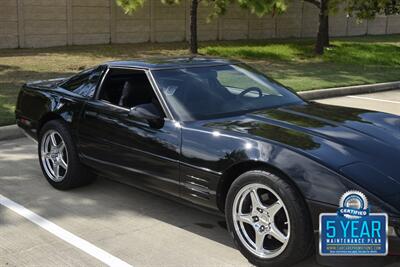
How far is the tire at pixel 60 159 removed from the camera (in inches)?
201

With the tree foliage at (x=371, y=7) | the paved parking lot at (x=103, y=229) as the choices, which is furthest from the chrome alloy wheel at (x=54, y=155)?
the tree foliage at (x=371, y=7)

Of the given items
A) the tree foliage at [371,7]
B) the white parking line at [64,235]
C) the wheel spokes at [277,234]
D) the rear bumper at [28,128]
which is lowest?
the white parking line at [64,235]

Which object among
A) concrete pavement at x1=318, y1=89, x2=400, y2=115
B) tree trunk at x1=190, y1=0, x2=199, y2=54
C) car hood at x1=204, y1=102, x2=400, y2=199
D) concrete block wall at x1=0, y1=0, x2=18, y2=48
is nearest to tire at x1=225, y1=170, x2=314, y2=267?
car hood at x1=204, y1=102, x2=400, y2=199

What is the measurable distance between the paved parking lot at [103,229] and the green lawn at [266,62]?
131 inches

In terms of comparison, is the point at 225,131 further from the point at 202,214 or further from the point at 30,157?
the point at 30,157

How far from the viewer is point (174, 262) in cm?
372

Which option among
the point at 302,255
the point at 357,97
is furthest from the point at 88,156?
the point at 357,97

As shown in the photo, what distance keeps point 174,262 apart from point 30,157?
346 cm

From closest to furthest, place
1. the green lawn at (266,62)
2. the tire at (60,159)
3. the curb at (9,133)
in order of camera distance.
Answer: the tire at (60,159) < the curb at (9,133) < the green lawn at (266,62)

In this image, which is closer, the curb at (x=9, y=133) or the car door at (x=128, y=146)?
the car door at (x=128, y=146)

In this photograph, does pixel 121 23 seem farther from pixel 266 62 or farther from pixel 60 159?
pixel 60 159

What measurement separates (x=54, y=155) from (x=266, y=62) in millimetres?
13034

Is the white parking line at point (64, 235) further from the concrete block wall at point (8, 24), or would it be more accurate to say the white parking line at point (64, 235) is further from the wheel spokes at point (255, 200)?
the concrete block wall at point (8, 24)

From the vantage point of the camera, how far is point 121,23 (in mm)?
22062
